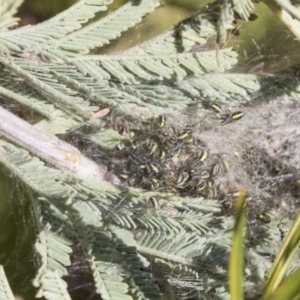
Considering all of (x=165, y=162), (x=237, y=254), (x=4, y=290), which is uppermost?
(x=237, y=254)

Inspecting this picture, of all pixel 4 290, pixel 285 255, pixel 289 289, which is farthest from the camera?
pixel 4 290

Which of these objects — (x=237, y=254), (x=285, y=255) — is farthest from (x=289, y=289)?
(x=285, y=255)

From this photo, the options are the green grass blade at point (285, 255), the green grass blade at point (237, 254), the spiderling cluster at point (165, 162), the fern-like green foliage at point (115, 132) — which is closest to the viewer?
the green grass blade at point (237, 254)

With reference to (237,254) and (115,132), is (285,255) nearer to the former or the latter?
(237,254)

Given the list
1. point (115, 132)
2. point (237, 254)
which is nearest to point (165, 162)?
point (115, 132)

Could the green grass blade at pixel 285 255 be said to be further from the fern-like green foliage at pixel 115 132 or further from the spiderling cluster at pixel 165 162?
the spiderling cluster at pixel 165 162

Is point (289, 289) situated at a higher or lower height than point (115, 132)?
lower

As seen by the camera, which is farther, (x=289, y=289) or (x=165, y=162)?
(x=165, y=162)

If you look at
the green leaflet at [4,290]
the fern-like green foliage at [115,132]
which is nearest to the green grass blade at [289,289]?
the fern-like green foliage at [115,132]

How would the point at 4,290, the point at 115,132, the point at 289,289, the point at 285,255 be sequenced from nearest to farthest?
the point at 289,289 → the point at 285,255 → the point at 4,290 → the point at 115,132
